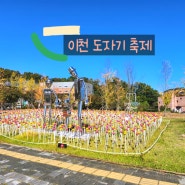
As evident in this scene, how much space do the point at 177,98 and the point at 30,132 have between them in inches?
1697

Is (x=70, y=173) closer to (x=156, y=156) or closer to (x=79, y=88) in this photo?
(x=156, y=156)

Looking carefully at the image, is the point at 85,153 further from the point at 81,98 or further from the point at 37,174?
the point at 81,98

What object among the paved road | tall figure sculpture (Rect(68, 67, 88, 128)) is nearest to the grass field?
the paved road

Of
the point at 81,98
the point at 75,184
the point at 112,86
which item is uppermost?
the point at 112,86

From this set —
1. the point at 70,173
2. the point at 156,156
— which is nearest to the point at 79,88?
the point at 156,156

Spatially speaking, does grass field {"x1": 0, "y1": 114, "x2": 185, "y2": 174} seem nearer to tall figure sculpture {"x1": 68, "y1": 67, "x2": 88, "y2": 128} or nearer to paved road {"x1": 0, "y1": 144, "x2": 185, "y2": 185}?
paved road {"x1": 0, "y1": 144, "x2": 185, "y2": 185}

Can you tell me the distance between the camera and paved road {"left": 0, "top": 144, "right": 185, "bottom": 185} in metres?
5.75

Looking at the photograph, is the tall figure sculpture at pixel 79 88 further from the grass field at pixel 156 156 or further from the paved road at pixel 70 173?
the paved road at pixel 70 173

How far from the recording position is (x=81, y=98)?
1151cm

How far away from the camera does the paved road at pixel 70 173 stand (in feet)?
18.9

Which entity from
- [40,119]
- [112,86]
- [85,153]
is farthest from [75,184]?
[112,86]

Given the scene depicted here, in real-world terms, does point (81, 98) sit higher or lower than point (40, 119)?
higher

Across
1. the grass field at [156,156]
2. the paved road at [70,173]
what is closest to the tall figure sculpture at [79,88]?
the grass field at [156,156]

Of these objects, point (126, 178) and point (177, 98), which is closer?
point (126, 178)
